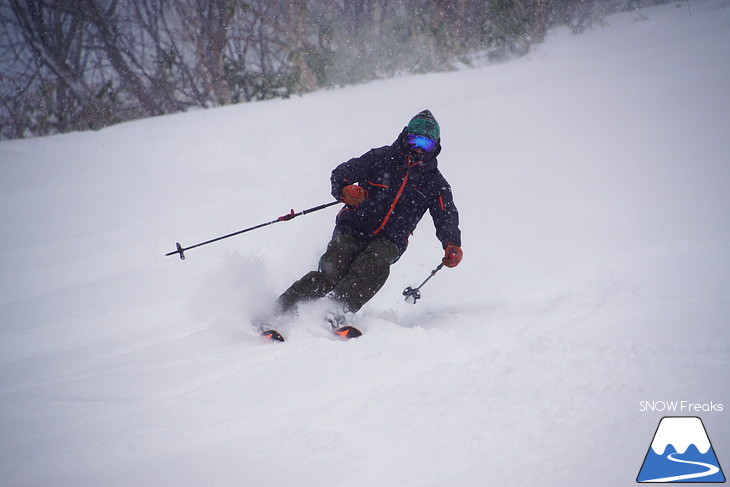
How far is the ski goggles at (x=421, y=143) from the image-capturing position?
3.34 meters

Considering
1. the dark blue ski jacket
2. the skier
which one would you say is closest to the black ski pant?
the skier

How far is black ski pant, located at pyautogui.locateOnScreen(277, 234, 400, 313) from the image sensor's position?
2986mm

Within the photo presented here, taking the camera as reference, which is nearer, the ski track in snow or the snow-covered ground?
the ski track in snow

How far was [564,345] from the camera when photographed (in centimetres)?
232

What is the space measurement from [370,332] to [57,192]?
5245 millimetres

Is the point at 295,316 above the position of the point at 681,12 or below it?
below

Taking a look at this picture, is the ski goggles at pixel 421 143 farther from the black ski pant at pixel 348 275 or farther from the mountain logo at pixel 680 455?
the mountain logo at pixel 680 455

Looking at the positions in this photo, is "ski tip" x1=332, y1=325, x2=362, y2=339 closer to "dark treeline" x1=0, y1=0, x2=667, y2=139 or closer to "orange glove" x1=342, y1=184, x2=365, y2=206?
"orange glove" x1=342, y1=184, x2=365, y2=206

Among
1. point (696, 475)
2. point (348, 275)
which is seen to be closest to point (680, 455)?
point (696, 475)

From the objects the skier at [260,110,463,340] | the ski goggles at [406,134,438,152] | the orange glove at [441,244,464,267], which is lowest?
the orange glove at [441,244,464,267]

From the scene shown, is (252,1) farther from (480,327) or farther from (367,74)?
(480,327)

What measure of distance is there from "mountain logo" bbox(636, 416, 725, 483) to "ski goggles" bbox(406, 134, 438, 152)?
2270 millimetres

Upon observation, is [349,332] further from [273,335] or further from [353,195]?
[353,195]

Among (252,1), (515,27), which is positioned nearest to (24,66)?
(252,1)
